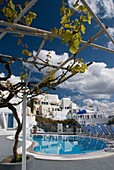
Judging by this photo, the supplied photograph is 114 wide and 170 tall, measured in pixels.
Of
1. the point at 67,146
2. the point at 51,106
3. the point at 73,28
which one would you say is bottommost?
the point at 67,146

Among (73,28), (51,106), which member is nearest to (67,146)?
(73,28)

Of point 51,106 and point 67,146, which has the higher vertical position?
point 51,106

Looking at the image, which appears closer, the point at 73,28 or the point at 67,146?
the point at 73,28

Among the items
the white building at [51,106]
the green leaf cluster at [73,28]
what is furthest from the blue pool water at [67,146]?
the white building at [51,106]

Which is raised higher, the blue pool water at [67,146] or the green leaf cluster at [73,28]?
the green leaf cluster at [73,28]

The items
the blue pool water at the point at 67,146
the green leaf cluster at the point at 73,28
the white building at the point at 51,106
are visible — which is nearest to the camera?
the green leaf cluster at the point at 73,28

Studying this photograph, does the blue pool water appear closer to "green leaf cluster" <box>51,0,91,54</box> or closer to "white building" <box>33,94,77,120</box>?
"green leaf cluster" <box>51,0,91,54</box>

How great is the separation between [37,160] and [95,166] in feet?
6.86

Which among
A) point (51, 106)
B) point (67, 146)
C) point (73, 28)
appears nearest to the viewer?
point (73, 28)

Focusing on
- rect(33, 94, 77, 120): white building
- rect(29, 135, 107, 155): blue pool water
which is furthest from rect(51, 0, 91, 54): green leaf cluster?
rect(33, 94, 77, 120): white building

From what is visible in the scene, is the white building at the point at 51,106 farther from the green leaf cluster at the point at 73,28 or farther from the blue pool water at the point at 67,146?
the green leaf cluster at the point at 73,28

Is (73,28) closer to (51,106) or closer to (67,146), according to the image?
(67,146)

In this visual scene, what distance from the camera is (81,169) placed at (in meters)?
5.22

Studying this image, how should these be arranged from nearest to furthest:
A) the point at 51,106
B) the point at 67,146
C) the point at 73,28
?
the point at 73,28, the point at 67,146, the point at 51,106
